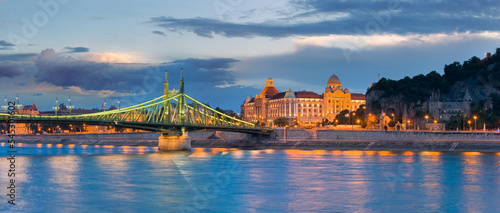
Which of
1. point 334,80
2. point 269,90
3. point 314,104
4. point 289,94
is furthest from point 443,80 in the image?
point 269,90

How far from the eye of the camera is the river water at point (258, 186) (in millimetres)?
24766

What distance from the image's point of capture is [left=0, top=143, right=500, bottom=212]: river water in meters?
24.8

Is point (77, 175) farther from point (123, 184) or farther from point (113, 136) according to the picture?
point (113, 136)

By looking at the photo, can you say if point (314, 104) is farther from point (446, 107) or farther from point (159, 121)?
point (159, 121)

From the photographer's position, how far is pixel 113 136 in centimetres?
8781

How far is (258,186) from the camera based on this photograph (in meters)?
30.9

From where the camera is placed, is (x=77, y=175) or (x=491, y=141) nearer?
(x=77, y=175)

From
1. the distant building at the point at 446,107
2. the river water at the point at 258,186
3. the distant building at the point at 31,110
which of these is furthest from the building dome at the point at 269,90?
the river water at the point at 258,186

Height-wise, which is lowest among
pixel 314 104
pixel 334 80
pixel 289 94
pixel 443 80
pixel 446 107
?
pixel 446 107

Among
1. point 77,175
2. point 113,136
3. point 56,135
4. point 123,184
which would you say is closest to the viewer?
point 123,184

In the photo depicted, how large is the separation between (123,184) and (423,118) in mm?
56803

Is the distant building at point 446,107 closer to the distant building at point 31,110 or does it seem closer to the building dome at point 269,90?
the building dome at point 269,90

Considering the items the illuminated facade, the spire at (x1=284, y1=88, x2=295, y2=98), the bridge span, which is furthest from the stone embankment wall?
the spire at (x1=284, y1=88, x2=295, y2=98)

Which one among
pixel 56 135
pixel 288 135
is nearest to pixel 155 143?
pixel 288 135
